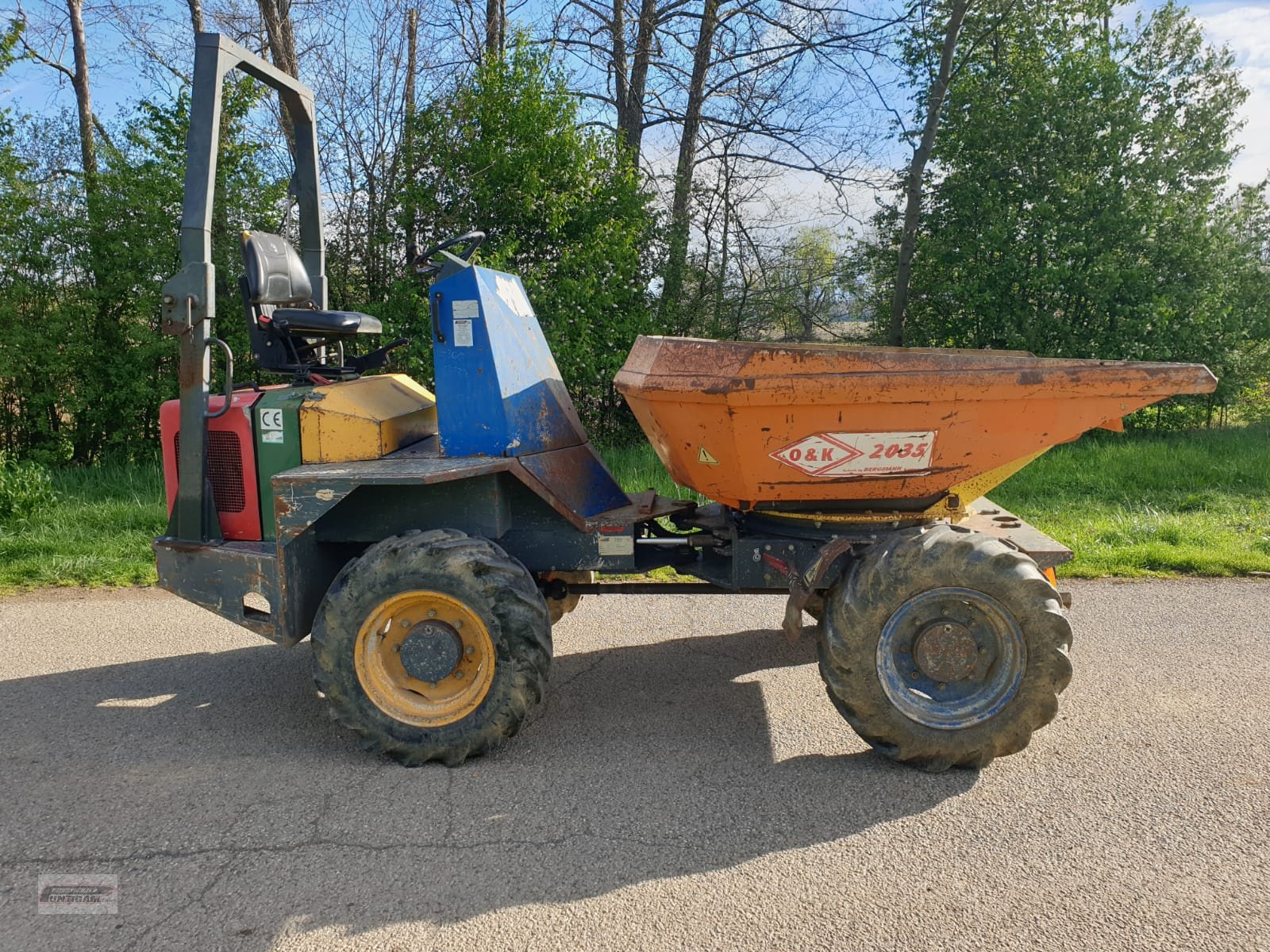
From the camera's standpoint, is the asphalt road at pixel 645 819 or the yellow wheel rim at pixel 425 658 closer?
the asphalt road at pixel 645 819

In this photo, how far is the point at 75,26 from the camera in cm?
1137

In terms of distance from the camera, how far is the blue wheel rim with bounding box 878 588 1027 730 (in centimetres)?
344

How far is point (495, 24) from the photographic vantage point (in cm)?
1216

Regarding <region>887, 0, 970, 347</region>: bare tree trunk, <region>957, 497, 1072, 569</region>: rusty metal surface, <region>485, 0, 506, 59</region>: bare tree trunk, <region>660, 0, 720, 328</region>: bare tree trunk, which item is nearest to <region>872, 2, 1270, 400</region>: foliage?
<region>887, 0, 970, 347</region>: bare tree trunk

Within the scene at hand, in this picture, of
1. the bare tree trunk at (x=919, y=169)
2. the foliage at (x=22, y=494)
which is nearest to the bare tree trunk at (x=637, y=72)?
the bare tree trunk at (x=919, y=169)

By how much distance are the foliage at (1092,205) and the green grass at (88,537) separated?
9081 mm

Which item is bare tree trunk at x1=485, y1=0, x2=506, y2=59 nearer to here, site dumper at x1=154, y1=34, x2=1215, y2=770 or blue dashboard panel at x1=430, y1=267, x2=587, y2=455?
site dumper at x1=154, y1=34, x2=1215, y2=770

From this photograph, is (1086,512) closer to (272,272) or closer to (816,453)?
(816,453)

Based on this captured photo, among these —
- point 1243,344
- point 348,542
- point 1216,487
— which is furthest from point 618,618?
point 1243,344

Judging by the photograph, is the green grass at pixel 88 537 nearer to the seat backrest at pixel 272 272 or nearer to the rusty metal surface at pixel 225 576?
the rusty metal surface at pixel 225 576

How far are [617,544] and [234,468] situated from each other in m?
1.72

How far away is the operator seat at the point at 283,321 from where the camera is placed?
4.14 m

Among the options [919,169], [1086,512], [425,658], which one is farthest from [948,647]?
[919,169]

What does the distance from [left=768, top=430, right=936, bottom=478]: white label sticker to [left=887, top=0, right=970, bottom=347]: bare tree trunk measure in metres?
7.97
